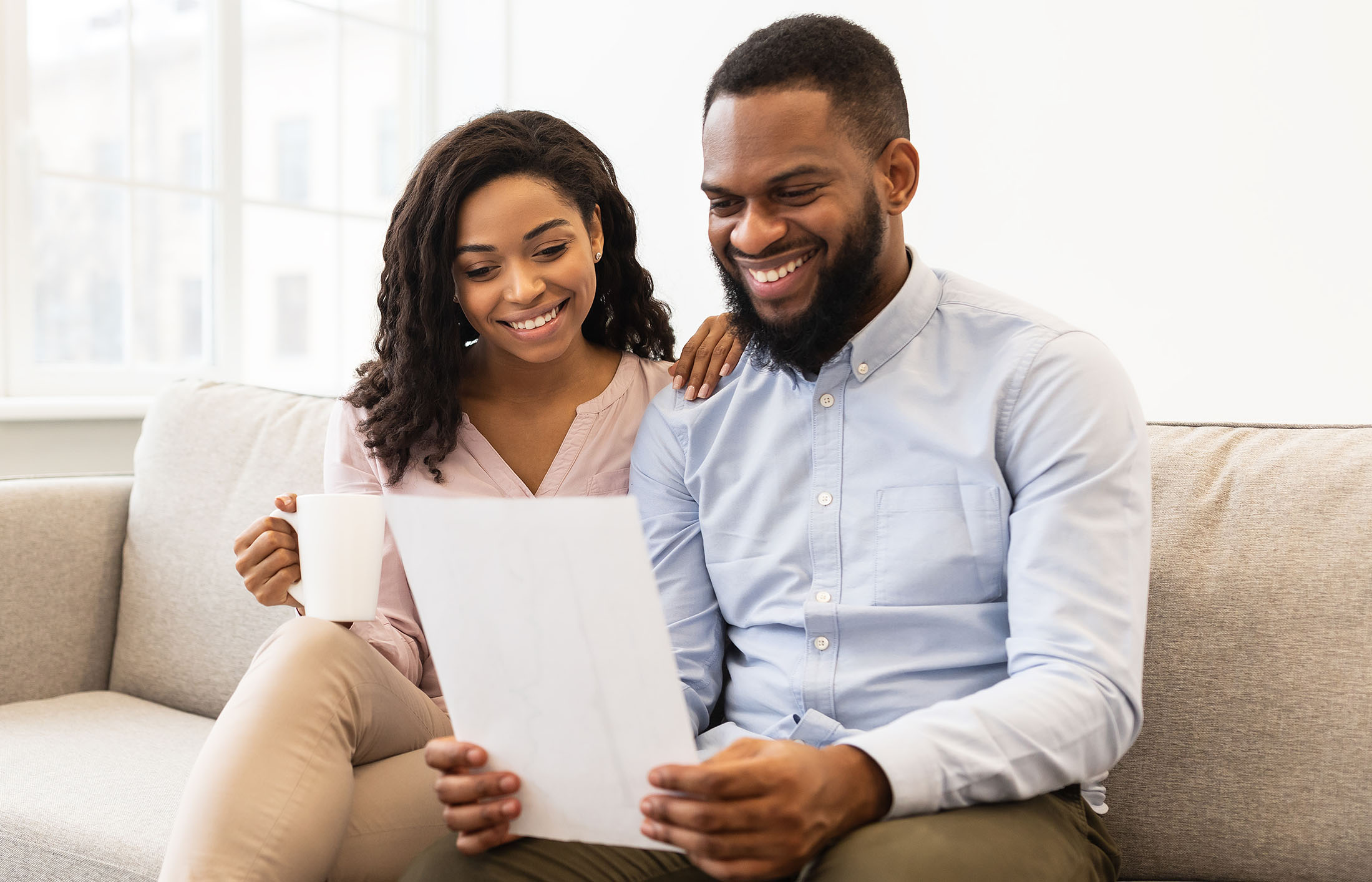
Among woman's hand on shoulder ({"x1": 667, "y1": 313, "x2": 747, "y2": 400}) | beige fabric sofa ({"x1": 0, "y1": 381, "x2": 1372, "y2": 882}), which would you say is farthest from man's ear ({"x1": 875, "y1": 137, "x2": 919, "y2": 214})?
beige fabric sofa ({"x1": 0, "y1": 381, "x2": 1372, "y2": 882})

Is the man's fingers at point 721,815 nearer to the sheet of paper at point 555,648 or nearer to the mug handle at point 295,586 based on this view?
the sheet of paper at point 555,648

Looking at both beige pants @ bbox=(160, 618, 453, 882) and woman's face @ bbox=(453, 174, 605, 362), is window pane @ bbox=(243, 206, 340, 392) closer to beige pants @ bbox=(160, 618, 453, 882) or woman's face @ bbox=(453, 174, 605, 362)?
woman's face @ bbox=(453, 174, 605, 362)

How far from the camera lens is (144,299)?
10.1 feet

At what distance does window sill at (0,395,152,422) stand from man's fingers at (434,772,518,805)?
82.4 inches

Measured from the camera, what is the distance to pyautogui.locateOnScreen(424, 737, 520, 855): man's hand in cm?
92

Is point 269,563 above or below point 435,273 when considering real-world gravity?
below

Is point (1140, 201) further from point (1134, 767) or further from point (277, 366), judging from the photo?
point (277, 366)

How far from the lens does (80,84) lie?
9.38 ft

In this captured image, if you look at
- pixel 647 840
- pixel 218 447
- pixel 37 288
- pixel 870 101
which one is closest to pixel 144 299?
pixel 37 288

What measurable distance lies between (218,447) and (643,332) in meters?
0.79

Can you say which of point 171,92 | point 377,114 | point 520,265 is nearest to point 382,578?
point 520,265

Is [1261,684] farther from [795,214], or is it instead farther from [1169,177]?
[1169,177]

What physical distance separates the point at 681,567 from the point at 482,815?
17.7 inches

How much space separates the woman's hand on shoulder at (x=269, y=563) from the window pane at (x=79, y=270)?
6.15 feet
